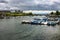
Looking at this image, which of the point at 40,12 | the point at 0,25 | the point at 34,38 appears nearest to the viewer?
the point at 40,12

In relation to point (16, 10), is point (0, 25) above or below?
below

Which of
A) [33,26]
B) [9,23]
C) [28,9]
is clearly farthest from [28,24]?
[28,9]

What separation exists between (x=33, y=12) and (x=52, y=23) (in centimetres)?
368

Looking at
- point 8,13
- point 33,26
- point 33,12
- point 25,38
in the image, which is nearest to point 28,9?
point 33,12

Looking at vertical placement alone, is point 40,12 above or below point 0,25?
above

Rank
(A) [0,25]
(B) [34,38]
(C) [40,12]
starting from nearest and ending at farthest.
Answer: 1. (C) [40,12]
2. (B) [34,38]
3. (A) [0,25]

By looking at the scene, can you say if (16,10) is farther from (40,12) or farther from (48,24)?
(48,24)

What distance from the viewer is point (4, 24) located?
9.32 m

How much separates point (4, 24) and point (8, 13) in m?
3.49

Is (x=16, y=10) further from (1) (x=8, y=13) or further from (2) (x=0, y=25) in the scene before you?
(2) (x=0, y=25)

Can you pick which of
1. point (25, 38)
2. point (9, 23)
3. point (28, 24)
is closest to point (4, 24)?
point (9, 23)

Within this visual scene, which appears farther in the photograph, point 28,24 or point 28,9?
point 28,24

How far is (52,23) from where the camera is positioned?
921 cm

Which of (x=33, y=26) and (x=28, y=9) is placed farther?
(x=33, y=26)
